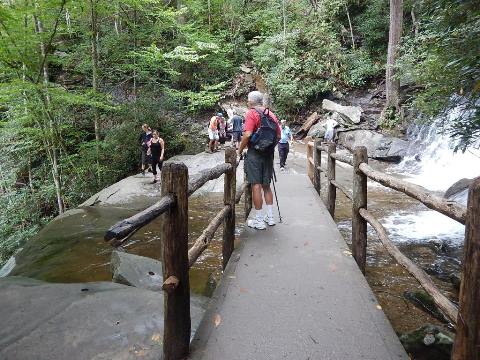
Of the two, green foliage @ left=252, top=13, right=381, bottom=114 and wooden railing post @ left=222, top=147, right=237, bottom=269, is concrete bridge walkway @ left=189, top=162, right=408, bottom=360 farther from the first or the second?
green foliage @ left=252, top=13, right=381, bottom=114

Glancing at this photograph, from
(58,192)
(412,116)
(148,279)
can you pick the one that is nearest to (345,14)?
(412,116)

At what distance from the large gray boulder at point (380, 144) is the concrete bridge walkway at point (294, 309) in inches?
417

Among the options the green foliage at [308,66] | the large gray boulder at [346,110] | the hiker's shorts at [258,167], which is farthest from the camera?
the green foliage at [308,66]

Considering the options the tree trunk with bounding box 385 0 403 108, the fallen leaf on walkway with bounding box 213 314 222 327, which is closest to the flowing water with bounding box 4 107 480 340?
the fallen leaf on walkway with bounding box 213 314 222 327

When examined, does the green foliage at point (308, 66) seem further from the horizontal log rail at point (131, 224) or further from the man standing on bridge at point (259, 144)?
the horizontal log rail at point (131, 224)

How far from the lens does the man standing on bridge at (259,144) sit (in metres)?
4.55

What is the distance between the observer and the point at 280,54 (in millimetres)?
20297

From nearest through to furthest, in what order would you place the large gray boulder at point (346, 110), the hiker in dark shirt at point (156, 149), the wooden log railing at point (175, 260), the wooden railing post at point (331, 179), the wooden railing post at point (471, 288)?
1. the wooden railing post at point (471, 288)
2. the wooden log railing at point (175, 260)
3. the wooden railing post at point (331, 179)
4. the hiker in dark shirt at point (156, 149)
5. the large gray boulder at point (346, 110)

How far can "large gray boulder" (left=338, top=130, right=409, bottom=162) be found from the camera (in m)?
14.6

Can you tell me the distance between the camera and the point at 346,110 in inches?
728

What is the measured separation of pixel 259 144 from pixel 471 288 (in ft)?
10.5

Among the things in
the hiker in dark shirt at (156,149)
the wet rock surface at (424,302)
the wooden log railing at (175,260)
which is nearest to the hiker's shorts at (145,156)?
the hiker in dark shirt at (156,149)

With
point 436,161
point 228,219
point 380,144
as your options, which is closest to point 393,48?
point 380,144

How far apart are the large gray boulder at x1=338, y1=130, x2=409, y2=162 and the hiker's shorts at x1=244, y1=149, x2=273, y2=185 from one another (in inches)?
386
